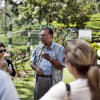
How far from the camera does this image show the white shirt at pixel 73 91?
64.3 inches

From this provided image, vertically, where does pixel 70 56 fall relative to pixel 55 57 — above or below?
above

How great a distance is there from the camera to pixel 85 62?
1665mm

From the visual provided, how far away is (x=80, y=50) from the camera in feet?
5.50

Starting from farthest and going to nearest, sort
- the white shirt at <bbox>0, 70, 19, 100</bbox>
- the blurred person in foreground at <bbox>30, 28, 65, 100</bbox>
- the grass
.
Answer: the grass, the blurred person in foreground at <bbox>30, 28, 65, 100</bbox>, the white shirt at <bbox>0, 70, 19, 100</bbox>

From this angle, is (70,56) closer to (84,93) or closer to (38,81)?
(84,93)

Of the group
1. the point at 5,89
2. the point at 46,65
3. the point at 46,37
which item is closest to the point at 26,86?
the point at 46,65

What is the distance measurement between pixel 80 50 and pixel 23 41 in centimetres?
848

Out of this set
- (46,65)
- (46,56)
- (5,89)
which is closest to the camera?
(5,89)

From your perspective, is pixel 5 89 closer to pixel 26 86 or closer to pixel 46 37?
pixel 46 37

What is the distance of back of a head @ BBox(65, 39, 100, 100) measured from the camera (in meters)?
1.64

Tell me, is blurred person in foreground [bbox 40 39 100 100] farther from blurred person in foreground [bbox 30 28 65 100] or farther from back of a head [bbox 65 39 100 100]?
blurred person in foreground [bbox 30 28 65 100]

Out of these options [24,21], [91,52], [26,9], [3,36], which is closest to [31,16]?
[26,9]

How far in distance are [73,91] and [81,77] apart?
129 millimetres

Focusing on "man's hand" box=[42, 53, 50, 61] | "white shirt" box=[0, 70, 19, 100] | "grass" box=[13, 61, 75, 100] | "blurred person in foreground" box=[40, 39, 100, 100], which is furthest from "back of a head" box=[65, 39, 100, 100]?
"grass" box=[13, 61, 75, 100]
